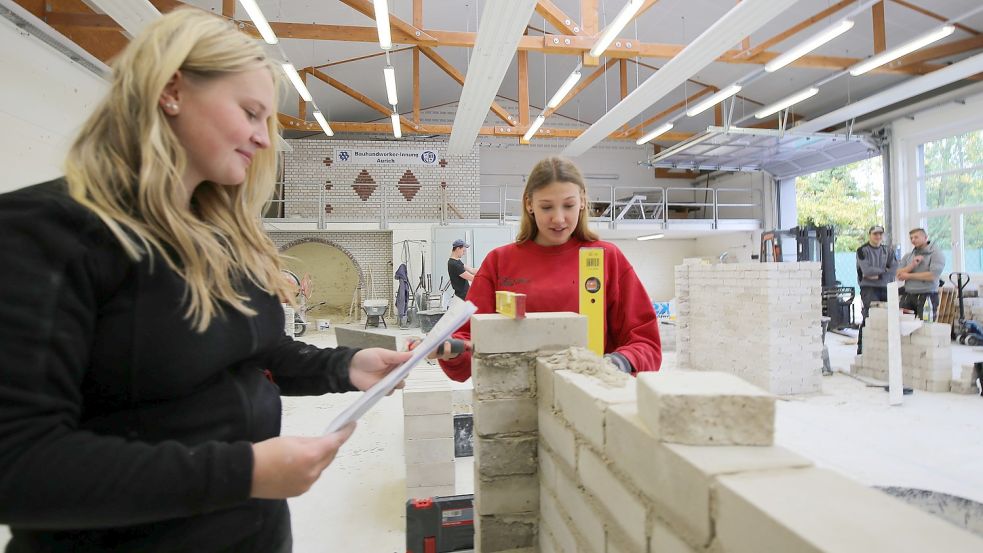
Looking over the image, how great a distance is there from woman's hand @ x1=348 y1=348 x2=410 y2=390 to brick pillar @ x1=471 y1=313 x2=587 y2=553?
0.40 meters

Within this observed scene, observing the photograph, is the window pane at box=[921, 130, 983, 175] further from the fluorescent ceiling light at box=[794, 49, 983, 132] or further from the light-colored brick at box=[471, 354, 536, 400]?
the light-colored brick at box=[471, 354, 536, 400]

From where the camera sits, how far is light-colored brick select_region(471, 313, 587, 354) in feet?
5.21

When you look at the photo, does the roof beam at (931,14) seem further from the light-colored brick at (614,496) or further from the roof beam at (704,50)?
the light-colored brick at (614,496)

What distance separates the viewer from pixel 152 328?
73 centimetres

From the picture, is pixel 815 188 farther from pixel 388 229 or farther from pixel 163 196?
pixel 163 196

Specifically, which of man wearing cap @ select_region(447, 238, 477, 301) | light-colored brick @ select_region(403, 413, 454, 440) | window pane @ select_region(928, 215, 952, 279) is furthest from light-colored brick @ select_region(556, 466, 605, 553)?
window pane @ select_region(928, 215, 952, 279)

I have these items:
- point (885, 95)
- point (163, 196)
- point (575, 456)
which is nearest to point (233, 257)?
point (163, 196)

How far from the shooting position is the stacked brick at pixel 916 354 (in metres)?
5.24

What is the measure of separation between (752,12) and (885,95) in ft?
17.0

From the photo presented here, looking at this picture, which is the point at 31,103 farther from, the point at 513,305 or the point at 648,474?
the point at 648,474

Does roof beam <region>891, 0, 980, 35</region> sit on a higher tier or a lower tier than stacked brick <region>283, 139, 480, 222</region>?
higher

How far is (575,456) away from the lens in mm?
1318

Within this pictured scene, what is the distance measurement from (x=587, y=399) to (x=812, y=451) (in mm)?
3562

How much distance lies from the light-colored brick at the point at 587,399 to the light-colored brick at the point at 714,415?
0.83 feet
